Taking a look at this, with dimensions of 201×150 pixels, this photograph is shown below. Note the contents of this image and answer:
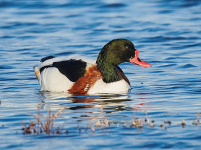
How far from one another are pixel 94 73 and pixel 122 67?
350cm

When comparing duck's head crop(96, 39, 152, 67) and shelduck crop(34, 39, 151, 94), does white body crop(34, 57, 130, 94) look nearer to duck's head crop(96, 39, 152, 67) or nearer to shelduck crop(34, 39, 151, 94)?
shelduck crop(34, 39, 151, 94)

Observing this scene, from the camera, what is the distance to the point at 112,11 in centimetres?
2420

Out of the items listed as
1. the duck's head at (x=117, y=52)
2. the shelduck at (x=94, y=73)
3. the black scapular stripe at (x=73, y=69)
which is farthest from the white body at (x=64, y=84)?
the duck's head at (x=117, y=52)

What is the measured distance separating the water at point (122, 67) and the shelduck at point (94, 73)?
341 mm

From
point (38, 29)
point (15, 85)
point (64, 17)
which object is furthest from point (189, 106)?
point (64, 17)

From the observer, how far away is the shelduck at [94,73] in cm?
1068

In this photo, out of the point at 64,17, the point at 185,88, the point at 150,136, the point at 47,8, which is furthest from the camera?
the point at 47,8

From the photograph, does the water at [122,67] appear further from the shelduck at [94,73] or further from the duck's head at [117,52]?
the duck's head at [117,52]

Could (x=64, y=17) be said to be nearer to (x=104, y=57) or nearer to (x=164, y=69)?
(x=164, y=69)

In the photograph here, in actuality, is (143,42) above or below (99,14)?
below

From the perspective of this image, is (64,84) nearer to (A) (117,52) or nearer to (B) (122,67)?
(A) (117,52)

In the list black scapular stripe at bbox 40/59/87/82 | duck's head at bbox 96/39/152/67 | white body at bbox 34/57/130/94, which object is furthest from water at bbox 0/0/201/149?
duck's head at bbox 96/39/152/67

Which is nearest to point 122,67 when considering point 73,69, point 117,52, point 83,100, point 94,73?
point 117,52

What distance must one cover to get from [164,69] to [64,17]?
10573 mm
